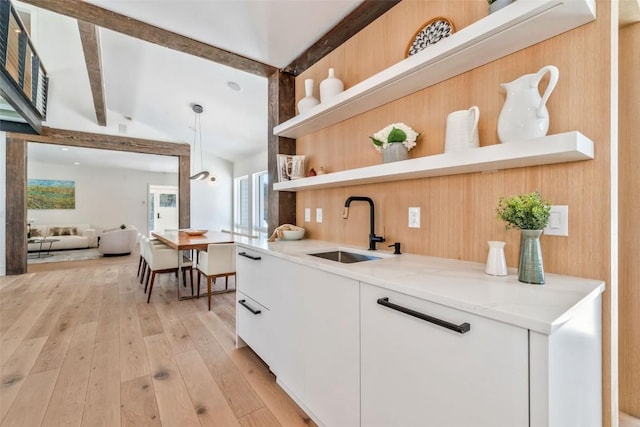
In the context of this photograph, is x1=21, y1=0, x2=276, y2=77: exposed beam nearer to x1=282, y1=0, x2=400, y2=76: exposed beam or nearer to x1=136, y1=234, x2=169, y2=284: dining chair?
x1=282, y1=0, x2=400, y2=76: exposed beam

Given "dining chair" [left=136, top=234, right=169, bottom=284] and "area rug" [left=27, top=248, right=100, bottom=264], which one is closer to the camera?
"dining chair" [left=136, top=234, right=169, bottom=284]

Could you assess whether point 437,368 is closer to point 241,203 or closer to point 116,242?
point 241,203

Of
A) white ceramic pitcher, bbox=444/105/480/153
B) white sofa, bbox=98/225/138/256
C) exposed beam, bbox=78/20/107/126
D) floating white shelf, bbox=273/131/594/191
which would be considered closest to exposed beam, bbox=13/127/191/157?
exposed beam, bbox=78/20/107/126

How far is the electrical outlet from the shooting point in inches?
62.7

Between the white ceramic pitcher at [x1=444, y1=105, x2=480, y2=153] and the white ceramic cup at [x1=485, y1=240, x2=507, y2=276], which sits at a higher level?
the white ceramic pitcher at [x1=444, y1=105, x2=480, y2=153]

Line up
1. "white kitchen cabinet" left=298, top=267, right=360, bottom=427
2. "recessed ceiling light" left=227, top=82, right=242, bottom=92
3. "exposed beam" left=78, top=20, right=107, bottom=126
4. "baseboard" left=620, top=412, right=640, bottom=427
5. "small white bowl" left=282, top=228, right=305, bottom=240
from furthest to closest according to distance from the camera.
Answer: "recessed ceiling light" left=227, top=82, right=242, bottom=92 → "exposed beam" left=78, top=20, right=107, bottom=126 → "small white bowl" left=282, top=228, right=305, bottom=240 → "baseboard" left=620, top=412, right=640, bottom=427 → "white kitchen cabinet" left=298, top=267, right=360, bottom=427

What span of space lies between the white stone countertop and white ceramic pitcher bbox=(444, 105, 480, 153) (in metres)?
0.54

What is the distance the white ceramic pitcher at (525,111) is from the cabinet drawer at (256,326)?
61.8 inches

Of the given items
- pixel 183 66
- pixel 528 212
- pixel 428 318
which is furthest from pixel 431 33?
pixel 183 66

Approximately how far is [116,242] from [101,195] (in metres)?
3.32

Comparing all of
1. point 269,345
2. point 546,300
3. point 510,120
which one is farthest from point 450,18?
point 269,345

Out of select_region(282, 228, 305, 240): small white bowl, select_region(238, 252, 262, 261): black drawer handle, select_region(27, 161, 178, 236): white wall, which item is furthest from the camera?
select_region(27, 161, 178, 236): white wall

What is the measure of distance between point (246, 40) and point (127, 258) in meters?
6.27

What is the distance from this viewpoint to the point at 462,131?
126 centimetres
